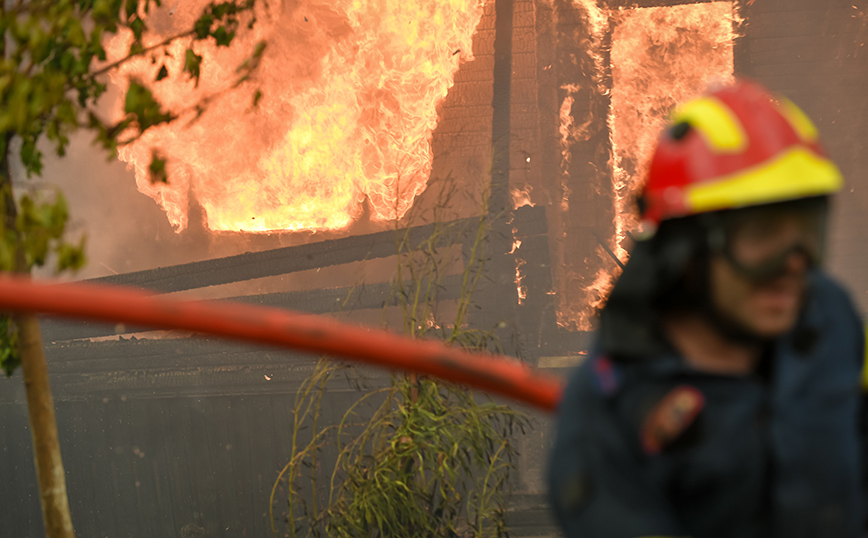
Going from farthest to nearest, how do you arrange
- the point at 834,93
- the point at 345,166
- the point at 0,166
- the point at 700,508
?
the point at 345,166
the point at 834,93
the point at 0,166
the point at 700,508

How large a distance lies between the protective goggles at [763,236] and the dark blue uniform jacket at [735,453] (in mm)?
88

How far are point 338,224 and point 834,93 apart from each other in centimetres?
493

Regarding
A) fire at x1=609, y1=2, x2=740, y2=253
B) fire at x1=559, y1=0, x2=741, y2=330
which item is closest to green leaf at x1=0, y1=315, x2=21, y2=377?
fire at x1=559, y1=0, x2=741, y2=330

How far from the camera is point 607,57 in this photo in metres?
7.20

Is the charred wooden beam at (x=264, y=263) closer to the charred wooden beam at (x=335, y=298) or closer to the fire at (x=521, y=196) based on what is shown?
the charred wooden beam at (x=335, y=298)

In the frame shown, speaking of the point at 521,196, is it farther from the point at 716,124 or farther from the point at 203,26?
the point at 716,124

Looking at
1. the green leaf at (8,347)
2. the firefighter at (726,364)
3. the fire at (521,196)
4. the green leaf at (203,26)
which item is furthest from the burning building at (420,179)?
the firefighter at (726,364)

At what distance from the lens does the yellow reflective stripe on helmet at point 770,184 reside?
0.77 m

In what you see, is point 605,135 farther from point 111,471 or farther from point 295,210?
point 111,471

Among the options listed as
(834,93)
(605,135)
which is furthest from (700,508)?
(834,93)

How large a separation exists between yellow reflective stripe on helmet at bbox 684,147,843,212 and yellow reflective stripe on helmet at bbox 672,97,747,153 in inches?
1.4

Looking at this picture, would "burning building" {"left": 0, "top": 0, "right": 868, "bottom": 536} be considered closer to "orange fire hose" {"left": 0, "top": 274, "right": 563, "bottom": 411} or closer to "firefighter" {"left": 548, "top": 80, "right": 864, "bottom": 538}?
"orange fire hose" {"left": 0, "top": 274, "right": 563, "bottom": 411}

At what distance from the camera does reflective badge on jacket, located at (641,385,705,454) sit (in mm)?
777

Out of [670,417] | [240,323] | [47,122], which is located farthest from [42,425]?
[670,417]
